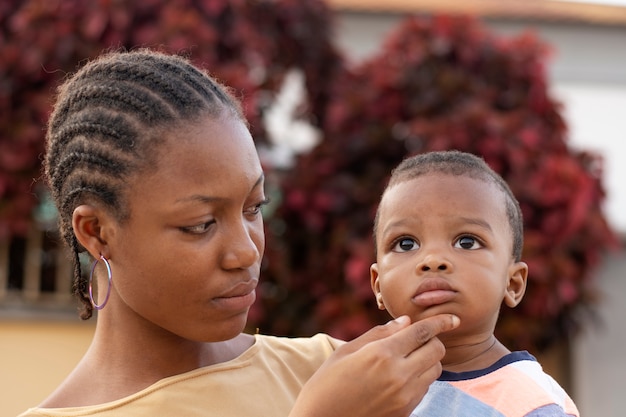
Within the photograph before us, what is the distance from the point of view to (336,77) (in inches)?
242

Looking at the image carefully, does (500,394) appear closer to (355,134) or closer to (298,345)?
(298,345)

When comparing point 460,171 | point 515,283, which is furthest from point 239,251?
point 515,283

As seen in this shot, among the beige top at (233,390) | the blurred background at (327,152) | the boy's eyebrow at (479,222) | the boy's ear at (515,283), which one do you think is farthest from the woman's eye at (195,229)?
the blurred background at (327,152)

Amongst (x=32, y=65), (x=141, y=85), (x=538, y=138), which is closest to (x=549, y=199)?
(x=538, y=138)

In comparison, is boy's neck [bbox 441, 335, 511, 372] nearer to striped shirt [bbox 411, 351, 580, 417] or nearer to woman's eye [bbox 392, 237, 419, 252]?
striped shirt [bbox 411, 351, 580, 417]

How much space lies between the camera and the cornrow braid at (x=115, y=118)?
2.07 m

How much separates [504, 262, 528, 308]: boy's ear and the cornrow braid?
75 centimetres

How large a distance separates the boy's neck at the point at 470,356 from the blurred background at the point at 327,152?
266 centimetres

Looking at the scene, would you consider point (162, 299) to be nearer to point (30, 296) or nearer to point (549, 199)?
point (549, 199)

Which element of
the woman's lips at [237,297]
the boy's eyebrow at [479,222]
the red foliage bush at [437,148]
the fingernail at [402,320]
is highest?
the red foliage bush at [437,148]

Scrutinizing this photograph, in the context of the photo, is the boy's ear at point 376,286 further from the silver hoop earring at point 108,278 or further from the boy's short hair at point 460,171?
the silver hoop earring at point 108,278

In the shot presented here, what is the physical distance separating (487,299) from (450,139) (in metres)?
3.01

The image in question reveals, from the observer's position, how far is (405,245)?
2.21 meters

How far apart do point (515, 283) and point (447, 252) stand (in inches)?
11.1
